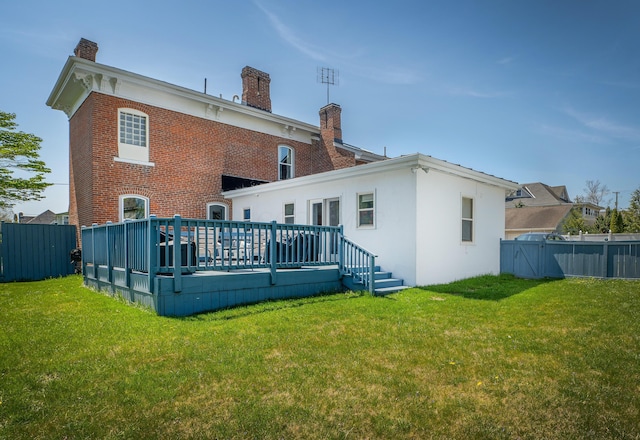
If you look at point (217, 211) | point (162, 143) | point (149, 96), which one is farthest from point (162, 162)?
point (217, 211)

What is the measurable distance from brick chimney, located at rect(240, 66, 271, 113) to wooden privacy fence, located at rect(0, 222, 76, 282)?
31.1ft

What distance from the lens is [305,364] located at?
13.0 ft

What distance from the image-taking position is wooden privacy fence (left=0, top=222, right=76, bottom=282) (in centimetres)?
1142

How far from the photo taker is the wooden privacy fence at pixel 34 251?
1142cm

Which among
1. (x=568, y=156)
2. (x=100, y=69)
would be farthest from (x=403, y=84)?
(x=568, y=156)

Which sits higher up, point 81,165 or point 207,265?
point 81,165

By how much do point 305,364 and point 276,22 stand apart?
400 inches

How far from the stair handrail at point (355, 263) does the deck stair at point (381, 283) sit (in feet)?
0.16

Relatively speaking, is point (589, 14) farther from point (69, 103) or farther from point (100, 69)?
point (69, 103)

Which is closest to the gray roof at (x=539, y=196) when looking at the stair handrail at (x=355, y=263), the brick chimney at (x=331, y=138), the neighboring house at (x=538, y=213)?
the neighboring house at (x=538, y=213)

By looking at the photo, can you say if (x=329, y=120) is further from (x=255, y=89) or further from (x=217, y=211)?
(x=217, y=211)

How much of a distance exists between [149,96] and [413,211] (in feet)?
35.6

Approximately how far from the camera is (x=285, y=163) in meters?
17.8

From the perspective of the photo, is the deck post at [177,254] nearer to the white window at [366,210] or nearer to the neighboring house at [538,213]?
the white window at [366,210]
